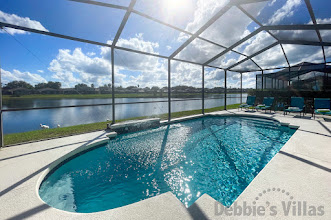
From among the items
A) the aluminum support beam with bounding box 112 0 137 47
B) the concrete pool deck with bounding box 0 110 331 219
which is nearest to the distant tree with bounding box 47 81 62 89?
the aluminum support beam with bounding box 112 0 137 47

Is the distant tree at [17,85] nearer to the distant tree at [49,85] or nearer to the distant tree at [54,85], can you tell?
the distant tree at [49,85]

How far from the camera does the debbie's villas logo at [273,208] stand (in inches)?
56.7

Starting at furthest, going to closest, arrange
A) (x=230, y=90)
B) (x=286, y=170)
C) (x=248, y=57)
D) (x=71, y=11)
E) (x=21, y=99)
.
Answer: (x=230, y=90) < (x=248, y=57) < (x=21, y=99) < (x=71, y=11) < (x=286, y=170)

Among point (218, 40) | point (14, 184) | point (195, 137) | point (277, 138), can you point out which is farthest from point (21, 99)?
point (277, 138)

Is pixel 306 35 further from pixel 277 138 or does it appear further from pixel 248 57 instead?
pixel 277 138

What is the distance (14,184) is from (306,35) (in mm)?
9300

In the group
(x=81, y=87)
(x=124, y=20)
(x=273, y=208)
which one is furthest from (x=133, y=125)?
(x=273, y=208)

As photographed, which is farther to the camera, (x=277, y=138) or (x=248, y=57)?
(x=248, y=57)

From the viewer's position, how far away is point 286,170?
226 centimetres

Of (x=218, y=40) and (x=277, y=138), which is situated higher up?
(x=218, y=40)

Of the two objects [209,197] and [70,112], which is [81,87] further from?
[209,197]

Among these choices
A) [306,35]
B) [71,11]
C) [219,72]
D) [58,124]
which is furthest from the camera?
[219,72]

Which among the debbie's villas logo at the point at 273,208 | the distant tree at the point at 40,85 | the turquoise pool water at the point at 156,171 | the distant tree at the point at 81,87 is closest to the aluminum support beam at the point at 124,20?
the distant tree at the point at 81,87

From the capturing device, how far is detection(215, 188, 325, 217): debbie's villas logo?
4.73 ft
